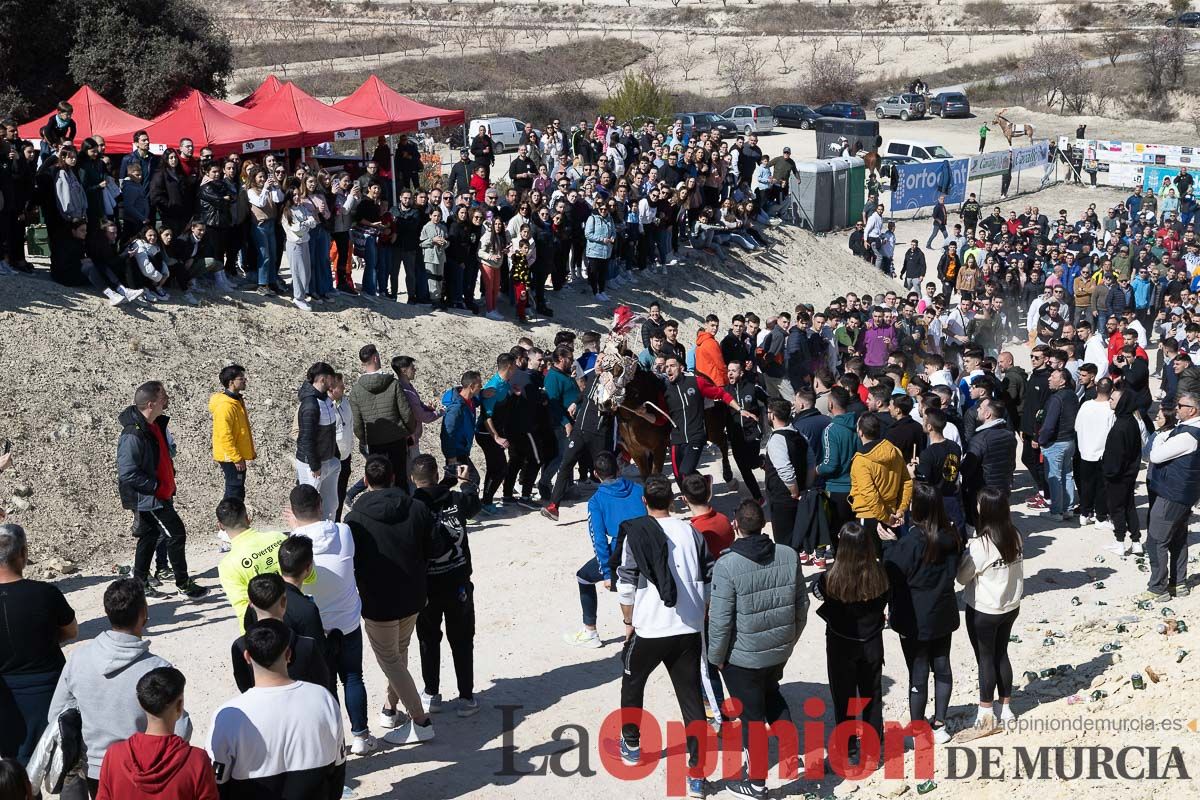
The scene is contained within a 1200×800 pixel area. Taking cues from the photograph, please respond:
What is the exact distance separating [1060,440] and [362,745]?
320 inches

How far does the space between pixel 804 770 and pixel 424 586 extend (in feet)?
8.19

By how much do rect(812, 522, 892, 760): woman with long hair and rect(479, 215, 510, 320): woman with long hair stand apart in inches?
433

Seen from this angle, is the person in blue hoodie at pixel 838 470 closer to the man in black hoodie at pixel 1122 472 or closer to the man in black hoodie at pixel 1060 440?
the man in black hoodie at pixel 1122 472

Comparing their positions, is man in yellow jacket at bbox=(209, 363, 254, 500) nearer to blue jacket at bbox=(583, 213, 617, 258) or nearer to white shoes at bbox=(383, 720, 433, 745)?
white shoes at bbox=(383, 720, 433, 745)

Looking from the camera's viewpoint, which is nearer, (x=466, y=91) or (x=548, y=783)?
(x=548, y=783)

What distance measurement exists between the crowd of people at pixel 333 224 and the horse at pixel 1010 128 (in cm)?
2856

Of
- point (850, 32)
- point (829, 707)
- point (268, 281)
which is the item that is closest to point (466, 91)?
point (850, 32)

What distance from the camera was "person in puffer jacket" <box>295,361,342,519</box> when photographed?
1027 cm

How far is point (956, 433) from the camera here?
1070cm

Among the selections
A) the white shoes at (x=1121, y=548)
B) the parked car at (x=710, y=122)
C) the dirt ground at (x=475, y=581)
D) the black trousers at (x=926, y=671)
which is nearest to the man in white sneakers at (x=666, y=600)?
the dirt ground at (x=475, y=581)

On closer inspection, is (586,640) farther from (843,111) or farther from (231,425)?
(843,111)

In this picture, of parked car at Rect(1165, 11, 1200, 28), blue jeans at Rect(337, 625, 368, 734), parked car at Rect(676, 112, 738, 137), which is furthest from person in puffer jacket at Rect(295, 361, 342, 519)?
parked car at Rect(1165, 11, 1200, 28)

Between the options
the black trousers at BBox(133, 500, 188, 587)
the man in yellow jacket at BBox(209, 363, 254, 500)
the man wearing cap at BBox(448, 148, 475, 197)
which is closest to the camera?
the black trousers at BBox(133, 500, 188, 587)

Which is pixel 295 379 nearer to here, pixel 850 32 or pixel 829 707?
pixel 829 707
